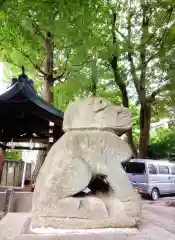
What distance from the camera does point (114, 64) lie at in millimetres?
10453

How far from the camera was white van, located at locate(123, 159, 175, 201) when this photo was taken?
12.9 metres

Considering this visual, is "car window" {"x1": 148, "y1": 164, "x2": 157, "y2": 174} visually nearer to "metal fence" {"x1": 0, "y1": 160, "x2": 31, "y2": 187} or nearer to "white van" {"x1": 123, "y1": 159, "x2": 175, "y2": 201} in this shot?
"white van" {"x1": 123, "y1": 159, "x2": 175, "y2": 201}

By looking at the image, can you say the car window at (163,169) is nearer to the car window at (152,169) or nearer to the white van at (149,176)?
the white van at (149,176)

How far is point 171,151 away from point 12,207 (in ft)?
41.1

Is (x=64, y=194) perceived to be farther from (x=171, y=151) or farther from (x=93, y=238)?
(x=171, y=151)

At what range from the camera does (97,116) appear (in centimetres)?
327

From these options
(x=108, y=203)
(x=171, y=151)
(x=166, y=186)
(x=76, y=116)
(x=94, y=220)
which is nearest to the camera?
(x=94, y=220)

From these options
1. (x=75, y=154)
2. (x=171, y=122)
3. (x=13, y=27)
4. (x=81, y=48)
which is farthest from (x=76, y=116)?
(x=171, y=122)

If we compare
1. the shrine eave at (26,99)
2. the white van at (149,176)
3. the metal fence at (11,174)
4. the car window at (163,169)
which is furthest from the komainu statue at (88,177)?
the car window at (163,169)

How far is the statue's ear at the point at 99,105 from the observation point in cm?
328

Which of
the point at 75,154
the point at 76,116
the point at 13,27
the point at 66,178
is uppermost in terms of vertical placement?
the point at 13,27

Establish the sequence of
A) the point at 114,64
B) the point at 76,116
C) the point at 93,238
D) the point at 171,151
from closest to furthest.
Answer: the point at 93,238, the point at 76,116, the point at 114,64, the point at 171,151

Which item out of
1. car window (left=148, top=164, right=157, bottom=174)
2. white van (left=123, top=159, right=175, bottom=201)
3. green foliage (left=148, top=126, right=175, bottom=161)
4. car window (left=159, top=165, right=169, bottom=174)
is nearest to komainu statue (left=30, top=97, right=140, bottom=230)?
white van (left=123, top=159, right=175, bottom=201)

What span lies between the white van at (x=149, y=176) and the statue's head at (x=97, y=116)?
9417 mm
